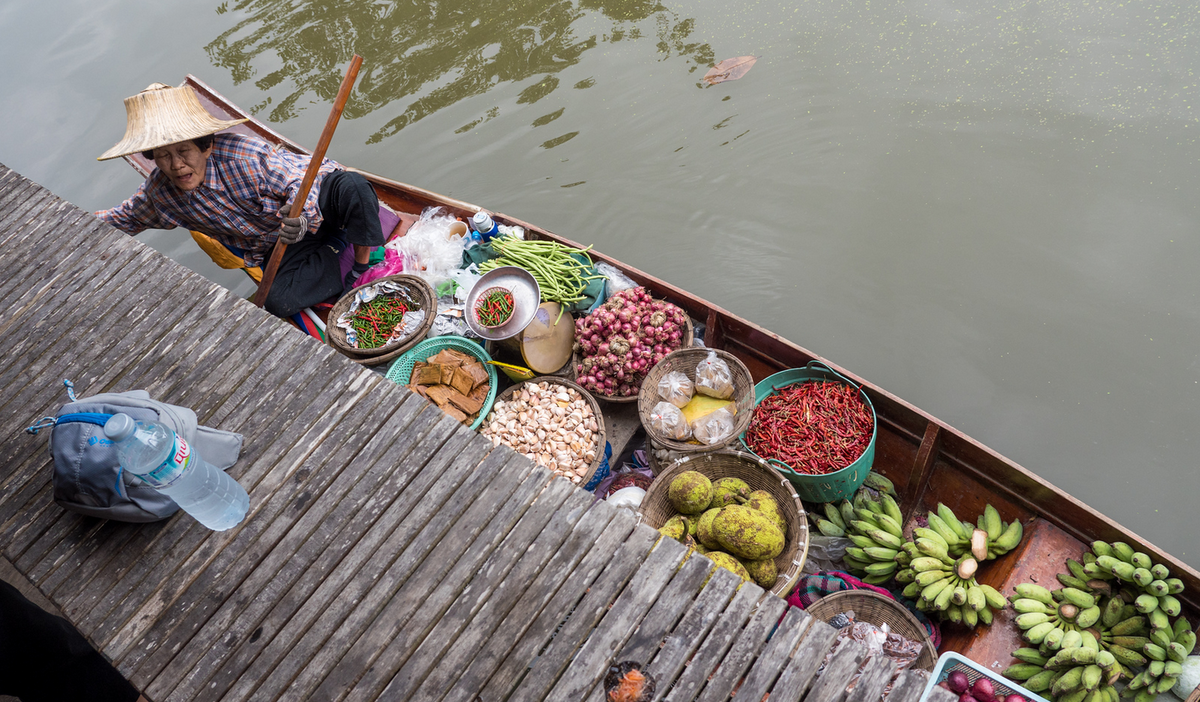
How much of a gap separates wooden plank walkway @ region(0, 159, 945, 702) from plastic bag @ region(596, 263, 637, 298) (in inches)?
78.8

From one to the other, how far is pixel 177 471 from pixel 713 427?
2.49m

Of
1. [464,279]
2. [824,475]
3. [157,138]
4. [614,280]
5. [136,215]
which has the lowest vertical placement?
[824,475]

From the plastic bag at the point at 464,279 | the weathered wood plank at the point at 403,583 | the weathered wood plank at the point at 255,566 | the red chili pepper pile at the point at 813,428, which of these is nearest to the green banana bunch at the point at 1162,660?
the red chili pepper pile at the point at 813,428

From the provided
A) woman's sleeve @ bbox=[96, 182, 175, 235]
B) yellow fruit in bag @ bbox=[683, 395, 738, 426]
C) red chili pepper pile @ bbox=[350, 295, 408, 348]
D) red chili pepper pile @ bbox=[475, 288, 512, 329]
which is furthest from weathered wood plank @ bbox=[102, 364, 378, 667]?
woman's sleeve @ bbox=[96, 182, 175, 235]

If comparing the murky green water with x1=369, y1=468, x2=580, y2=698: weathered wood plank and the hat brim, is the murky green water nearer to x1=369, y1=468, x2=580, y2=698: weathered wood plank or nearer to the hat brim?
the hat brim

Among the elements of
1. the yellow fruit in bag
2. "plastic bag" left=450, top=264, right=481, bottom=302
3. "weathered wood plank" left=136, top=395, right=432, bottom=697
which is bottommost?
the yellow fruit in bag

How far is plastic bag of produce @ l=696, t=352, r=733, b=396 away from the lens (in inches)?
142

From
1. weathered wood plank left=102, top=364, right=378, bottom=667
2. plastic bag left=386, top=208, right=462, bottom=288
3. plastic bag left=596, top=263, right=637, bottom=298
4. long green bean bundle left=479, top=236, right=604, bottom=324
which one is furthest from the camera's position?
plastic bag left=386, top=208, right=462, bottom=288

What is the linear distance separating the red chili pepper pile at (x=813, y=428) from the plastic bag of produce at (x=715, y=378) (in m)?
0.24

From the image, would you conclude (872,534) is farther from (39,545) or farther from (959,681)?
(39,545)

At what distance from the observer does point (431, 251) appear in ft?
15.0

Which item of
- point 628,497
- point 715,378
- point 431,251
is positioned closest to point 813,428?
point 715,378

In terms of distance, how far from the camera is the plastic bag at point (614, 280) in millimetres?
4340

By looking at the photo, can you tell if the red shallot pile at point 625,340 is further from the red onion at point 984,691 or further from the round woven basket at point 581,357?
the red onion at point 984,691
